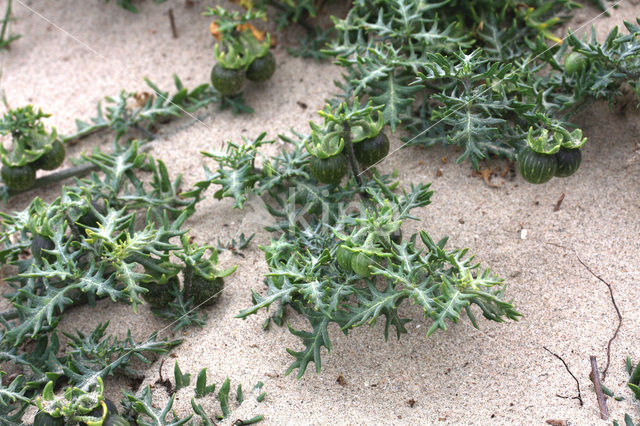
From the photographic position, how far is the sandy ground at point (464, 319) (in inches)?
106

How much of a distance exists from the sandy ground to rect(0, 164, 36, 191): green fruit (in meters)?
0.23

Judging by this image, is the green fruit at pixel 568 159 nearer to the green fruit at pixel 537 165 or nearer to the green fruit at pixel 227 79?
the green fruit at pixel 537 165

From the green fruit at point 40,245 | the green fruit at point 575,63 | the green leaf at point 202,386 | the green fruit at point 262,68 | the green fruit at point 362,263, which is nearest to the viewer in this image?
the green fruit at point 362,263

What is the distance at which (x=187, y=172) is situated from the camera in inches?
146

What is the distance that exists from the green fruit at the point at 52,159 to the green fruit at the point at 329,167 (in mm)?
1405

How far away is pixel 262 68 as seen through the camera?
153 inches

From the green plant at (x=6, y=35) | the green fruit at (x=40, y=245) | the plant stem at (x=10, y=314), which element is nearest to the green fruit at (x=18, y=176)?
the green fruit at (x=40, y=245)

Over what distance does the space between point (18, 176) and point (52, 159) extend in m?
0.18

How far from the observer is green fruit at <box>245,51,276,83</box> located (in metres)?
3.87

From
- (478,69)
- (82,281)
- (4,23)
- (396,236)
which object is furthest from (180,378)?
(4,23)

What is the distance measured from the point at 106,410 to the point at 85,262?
2.60 ft

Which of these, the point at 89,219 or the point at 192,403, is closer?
the point at 192,403

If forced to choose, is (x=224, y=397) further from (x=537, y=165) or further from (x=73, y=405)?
(x=537, y=165)

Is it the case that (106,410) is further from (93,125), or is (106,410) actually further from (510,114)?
(510,114)
